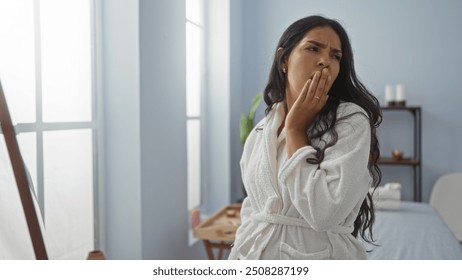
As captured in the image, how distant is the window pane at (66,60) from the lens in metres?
1.17

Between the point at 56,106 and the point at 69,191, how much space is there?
9.0 inches

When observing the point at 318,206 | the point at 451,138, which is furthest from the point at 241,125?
the point at 318,206

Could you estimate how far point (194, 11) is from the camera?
2162 mm

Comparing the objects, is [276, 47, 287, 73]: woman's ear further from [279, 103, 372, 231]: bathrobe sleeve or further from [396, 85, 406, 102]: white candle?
[396, 85, 406, 102]: white candle

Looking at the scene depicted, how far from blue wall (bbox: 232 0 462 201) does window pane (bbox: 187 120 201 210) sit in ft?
0.79

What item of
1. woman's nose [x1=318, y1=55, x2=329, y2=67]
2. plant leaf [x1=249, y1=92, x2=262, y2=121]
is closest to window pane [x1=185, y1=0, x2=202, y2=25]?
plant leaf [x1=249, y1=92, x2=262, y2=121]

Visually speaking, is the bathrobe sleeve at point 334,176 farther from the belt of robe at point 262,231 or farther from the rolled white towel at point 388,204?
the rolled white towel at point 388,204

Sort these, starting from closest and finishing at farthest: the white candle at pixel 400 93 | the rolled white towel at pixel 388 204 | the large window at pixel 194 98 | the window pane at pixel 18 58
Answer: the window pane at pixel 18 58 → the rolled white towel at pixel 388 204 → the large window at pixel 194 98 → the white candle at pixel 400 93

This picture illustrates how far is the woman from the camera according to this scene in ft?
2.15

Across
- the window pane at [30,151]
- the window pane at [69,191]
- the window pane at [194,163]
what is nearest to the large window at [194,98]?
the window pane at [194,163]

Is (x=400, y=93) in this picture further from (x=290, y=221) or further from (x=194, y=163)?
(x=290, y=221)
